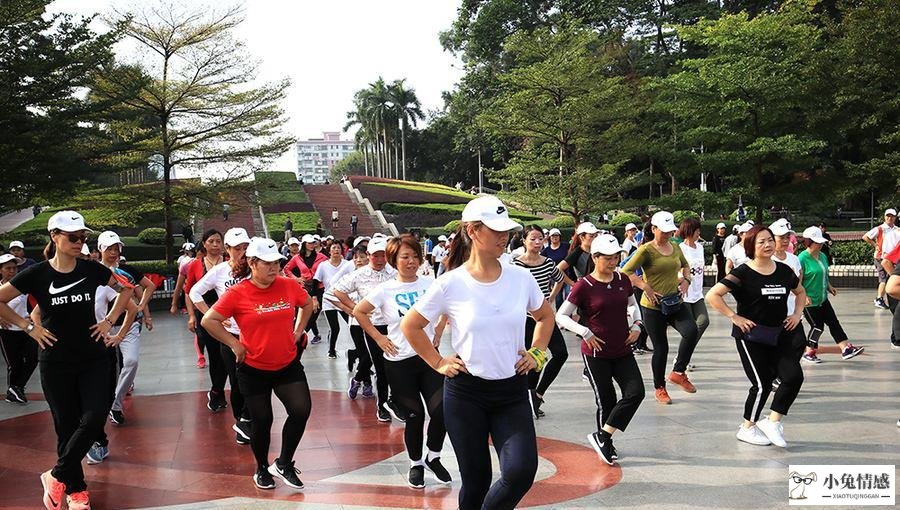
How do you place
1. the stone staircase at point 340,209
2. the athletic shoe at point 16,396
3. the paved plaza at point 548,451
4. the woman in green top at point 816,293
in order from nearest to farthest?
the paved plaza at point 548,451
the athletic shoe at point 16,396
the woman in green top at point 816,293
the stone staircase at point 340,209

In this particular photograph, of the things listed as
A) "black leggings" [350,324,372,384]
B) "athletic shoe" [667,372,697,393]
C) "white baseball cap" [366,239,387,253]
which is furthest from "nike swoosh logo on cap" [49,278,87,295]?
"athletic shoe" [667,372,697,393]

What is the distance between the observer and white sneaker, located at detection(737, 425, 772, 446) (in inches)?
254

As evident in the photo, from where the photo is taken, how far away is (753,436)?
650cm

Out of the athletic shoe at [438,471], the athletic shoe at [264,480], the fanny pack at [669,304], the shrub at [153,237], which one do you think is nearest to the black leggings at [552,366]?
the fanny pack at [669,304]

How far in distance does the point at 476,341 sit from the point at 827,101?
1080 inches

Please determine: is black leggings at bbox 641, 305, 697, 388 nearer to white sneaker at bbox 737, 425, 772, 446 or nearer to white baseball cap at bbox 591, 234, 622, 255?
white sneaker at bbox 737, 425, 772, 446

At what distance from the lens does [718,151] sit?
27.2 meters

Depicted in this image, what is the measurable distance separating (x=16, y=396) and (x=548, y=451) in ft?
21.3

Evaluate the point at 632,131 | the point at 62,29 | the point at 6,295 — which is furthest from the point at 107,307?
the point at 632,131

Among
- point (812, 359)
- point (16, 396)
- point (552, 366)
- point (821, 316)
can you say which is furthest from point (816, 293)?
point (16, 396)

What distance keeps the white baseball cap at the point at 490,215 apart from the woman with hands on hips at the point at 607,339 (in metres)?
2.34

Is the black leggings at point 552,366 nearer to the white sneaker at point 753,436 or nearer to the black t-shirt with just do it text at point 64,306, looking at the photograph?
Answer: the white sneaker at point 753,436

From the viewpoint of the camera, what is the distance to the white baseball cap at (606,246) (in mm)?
6301

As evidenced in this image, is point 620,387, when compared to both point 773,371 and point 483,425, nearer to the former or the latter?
point 773,371
